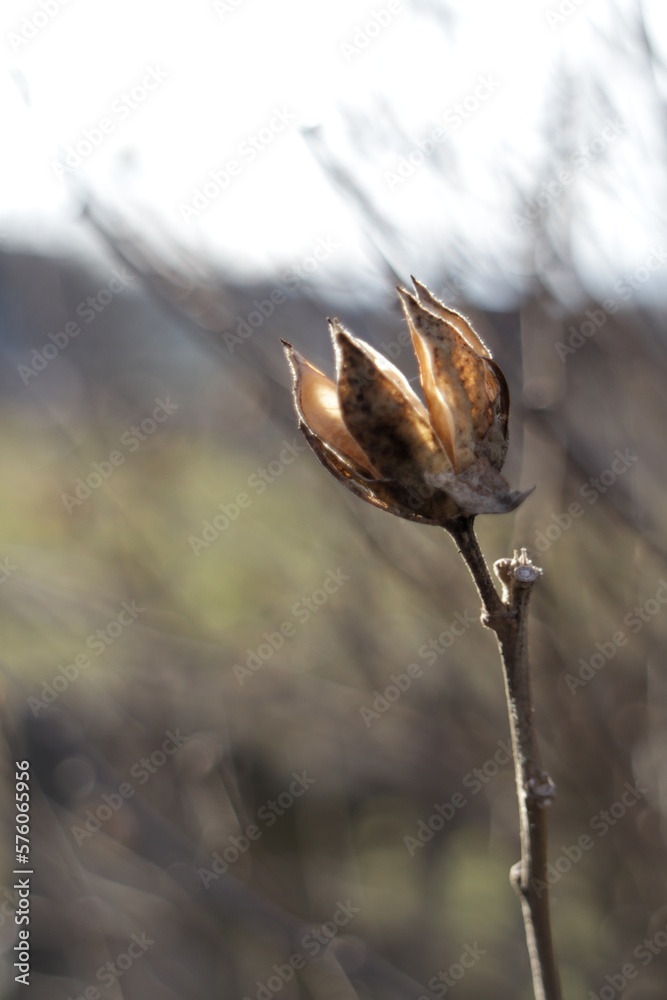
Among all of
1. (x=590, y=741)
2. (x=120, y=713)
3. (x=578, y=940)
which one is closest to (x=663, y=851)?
(x=590, y=741)

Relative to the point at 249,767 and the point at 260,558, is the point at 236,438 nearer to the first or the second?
the point at 260,558

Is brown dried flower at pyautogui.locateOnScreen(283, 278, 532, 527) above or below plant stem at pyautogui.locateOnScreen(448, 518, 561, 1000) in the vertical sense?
above

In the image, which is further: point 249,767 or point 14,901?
point 249,767

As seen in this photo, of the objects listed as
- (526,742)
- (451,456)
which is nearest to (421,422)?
(451,456)

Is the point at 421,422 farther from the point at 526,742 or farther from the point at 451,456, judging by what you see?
the point at 526,742
